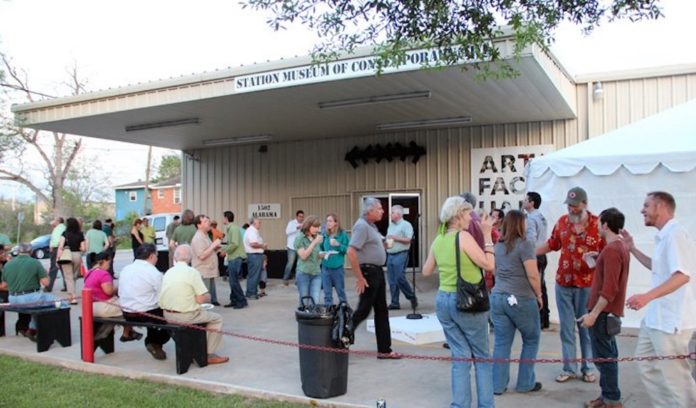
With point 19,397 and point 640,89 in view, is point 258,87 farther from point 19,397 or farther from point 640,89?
point 640,89

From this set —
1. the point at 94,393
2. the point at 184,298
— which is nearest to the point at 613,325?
the point at 184,298

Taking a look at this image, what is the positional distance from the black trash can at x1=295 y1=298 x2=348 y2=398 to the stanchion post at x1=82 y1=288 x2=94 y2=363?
283 centimetres

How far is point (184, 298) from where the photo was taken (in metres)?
6.41

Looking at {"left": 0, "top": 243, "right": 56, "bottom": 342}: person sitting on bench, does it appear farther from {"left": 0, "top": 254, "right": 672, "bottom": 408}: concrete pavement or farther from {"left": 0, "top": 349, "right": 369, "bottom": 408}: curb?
{"left": 0, "top": 349, "right": 369, "bottom": 408}: curb

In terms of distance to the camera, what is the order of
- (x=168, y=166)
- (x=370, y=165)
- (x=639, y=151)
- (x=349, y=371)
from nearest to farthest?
1. (x=349, y=371)
2. (x=639, y=151)
3. (x=370, y=165)
4. (x=168, y=166)

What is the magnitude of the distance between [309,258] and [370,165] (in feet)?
26.6

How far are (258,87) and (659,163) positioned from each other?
260 inches

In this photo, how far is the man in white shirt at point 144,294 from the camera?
6902 millimetres

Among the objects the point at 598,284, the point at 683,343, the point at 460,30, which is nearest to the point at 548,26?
the point at 460,30

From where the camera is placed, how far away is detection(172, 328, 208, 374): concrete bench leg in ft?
20.4

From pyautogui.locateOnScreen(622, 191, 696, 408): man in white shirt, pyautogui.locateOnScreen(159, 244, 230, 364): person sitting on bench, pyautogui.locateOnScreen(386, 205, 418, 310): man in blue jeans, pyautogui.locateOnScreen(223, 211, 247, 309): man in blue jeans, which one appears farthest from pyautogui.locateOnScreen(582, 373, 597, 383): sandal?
pyautogui.locateOnScreen(223, 211, 247, 309): man in blue jeans

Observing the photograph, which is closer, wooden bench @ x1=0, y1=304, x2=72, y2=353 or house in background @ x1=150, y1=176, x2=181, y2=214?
wooden bench @ x1=0, y1=304, x2=72, y2=353

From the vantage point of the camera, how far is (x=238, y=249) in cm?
1090

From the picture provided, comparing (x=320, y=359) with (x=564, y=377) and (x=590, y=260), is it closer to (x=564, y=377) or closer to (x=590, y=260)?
(x=564, y=377)
